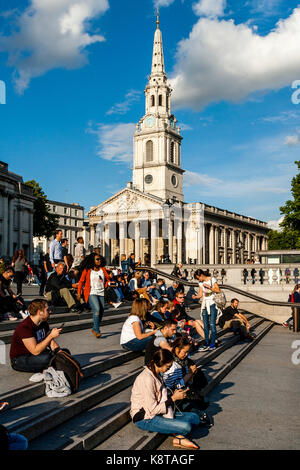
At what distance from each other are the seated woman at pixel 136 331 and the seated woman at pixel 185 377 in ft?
4.25

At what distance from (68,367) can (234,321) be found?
8893 mm

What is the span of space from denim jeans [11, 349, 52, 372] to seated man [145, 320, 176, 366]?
151cm

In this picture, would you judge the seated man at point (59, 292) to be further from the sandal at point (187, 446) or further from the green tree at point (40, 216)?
the green tree at point (40, 216)

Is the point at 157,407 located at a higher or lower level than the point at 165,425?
higher

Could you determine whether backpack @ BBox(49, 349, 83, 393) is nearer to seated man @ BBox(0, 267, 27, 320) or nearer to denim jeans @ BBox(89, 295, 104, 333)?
denim jeans @ BBox(89, 295, 104, 333)

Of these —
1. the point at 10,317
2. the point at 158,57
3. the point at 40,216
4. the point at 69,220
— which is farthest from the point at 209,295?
the point at 69,220

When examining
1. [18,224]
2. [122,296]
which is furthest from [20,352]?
A: [18,224]

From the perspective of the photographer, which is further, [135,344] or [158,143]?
[158,143]

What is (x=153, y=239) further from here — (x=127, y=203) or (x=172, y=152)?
(x=172, y=152)

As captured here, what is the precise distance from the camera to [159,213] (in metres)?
72.8

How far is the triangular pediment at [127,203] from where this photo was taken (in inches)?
2911
